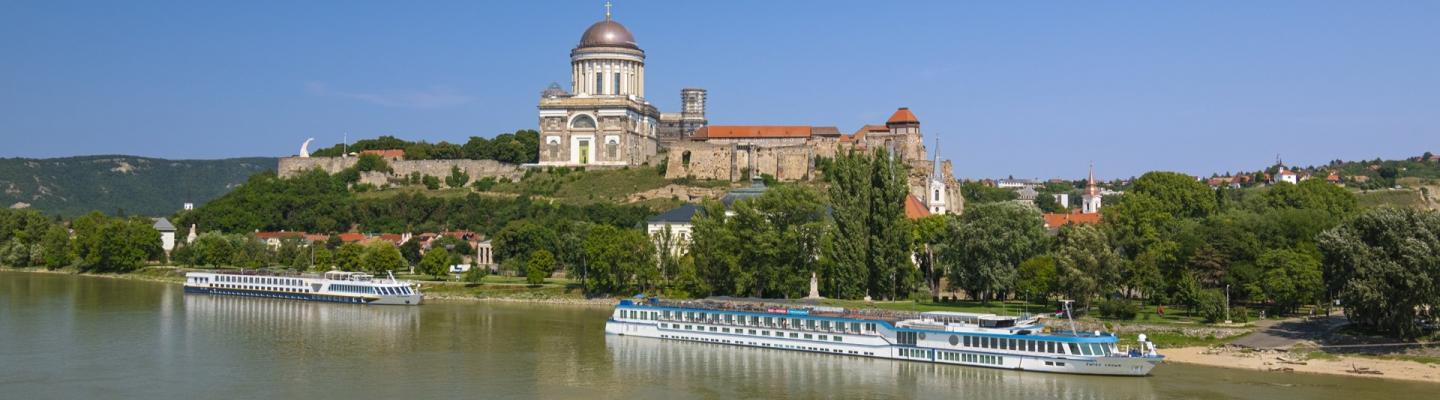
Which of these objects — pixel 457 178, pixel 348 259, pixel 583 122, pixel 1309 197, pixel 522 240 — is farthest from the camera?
pixel 457 178

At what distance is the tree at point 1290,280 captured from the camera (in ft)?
138

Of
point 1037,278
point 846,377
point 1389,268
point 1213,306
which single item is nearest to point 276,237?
point 1037,278

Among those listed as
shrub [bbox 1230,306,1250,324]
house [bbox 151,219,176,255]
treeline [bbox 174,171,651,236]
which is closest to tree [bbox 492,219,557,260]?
treeline [bbox 174,171,651,236]

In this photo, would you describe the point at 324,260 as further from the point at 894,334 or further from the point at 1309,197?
the point at 1309,197

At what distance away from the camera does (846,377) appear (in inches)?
1395

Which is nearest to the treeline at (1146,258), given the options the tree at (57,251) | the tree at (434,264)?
the tree at (434,264)

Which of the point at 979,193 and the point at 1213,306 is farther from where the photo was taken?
the point at 979,193

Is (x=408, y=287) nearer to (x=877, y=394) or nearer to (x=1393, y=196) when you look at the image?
(x=877, y=394)

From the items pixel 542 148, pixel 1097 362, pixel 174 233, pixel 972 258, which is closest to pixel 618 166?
pixel 542 148

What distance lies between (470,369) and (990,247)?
67.5ft

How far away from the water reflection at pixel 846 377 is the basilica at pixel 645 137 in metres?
41.9

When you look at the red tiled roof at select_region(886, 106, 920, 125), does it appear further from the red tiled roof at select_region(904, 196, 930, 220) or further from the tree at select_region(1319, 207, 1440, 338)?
the tree at select_region(1319, 207, 1440, 338)

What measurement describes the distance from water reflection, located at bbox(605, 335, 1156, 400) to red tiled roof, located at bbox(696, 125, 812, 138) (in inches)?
1994

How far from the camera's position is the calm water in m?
32.5
